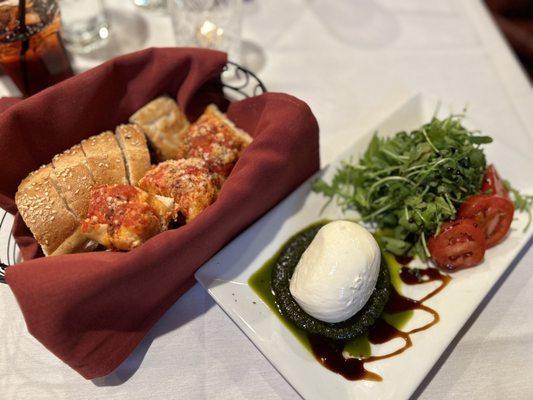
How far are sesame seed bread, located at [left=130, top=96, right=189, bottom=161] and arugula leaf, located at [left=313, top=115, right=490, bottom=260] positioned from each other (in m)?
0.55

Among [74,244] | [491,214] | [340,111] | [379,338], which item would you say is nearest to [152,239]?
[74,244]

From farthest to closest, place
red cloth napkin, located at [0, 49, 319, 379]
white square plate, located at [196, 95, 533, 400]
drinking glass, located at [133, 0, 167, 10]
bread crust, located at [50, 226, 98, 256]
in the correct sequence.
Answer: drinking glass, located at [133, 0, 167, 10] → bread crust, located at [50, 226, 98, 256] → white square plate, located at [196, 95, 533, 400] → red cloth napkin, located at [0, 49, 319, 379]

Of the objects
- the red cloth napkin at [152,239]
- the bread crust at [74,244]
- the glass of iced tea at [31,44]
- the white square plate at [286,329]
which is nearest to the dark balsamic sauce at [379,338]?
the white square plate at [286,329]

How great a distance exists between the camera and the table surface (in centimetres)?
134

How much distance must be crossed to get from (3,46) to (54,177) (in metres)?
0.61

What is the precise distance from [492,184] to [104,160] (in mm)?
1338

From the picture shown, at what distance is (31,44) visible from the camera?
169cm

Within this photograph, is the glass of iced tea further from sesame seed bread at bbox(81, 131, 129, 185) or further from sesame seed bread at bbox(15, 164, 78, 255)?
sesame seed bread at bbox(15, 164, 78, 255)

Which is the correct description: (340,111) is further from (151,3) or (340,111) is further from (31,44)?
(31,44)

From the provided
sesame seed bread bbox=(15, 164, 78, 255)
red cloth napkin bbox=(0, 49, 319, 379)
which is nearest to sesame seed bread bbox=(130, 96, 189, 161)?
red cloth napkin bbox=(0, 49, 319, 379)

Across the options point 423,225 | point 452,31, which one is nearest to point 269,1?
point 452,31

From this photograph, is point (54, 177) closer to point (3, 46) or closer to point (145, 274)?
point (145, 274)

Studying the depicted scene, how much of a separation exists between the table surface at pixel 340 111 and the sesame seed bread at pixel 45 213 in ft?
1.03

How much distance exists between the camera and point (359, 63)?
2.31m
